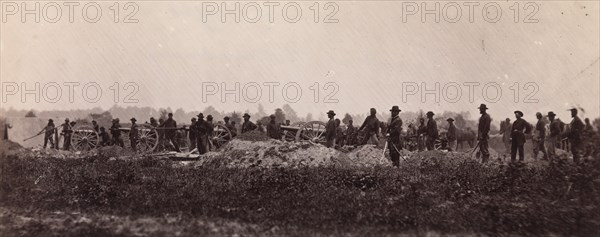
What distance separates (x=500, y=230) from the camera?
579 centimetres

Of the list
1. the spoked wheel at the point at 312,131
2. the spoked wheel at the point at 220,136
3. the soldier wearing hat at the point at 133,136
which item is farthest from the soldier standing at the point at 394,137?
the soldier wearing hat at the point at 133,136

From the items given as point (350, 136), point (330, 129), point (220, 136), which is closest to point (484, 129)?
point (330, 129)

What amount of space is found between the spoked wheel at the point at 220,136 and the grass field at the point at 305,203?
5.79m

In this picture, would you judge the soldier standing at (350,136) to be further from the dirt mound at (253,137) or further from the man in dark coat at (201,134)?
the man in dark coat at (201,134)

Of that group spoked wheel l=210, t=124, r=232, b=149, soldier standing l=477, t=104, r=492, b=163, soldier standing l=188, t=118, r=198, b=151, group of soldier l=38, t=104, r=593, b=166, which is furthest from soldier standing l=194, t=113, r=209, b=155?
soldier standing l=477, t=104, r=492, b=163

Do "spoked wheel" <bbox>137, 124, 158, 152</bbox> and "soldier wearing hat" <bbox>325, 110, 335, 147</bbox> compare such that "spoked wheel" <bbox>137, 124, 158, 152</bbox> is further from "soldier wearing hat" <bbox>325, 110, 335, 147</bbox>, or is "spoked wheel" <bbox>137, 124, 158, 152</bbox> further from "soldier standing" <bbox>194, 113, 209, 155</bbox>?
"soldier wearing hat" <bbox>325, 110, 335, 147</bbox>

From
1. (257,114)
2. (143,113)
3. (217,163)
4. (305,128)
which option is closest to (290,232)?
(217,163)

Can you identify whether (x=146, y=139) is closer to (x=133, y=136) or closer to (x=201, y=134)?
(x=133, y=136)

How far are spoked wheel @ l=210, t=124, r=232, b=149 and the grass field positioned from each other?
5792 millimetres

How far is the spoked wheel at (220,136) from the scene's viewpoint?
50.4 feet

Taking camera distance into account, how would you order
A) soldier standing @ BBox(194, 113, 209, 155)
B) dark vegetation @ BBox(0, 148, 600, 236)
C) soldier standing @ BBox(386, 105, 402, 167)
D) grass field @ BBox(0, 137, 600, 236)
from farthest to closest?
soldier standing @ BBox(194, 113, 209, 155), soldier standing @ BBox(386, 105, 402, 167), dark vegetation @ BBox(0, 148, 600, 236), grass field @ BBox(0, 137, 600, 236)

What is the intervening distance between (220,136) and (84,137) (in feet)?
17.7

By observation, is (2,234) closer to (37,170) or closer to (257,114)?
(37,170)

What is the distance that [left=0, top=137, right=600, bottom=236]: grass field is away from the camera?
579cm
